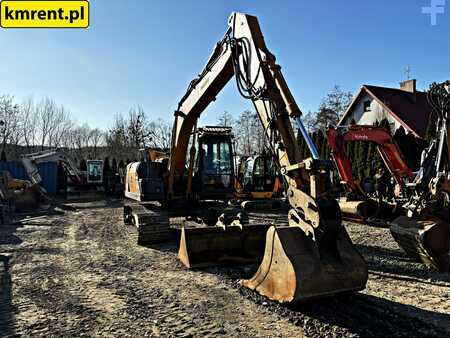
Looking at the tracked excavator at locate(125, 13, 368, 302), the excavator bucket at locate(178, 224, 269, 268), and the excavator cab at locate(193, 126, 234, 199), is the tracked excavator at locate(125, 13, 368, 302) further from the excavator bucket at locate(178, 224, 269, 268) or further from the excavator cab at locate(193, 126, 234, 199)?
the excavator cab at locate(193, 126, 234, 199)

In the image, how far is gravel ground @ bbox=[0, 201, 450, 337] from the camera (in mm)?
3684

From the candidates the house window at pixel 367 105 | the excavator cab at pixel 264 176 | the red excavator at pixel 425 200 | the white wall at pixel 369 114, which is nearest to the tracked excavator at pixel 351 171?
the red excavator at pixel 425 200

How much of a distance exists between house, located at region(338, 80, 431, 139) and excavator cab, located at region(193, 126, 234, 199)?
19.1 m

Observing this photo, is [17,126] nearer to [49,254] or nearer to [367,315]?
[49,254]

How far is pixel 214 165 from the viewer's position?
9.41m

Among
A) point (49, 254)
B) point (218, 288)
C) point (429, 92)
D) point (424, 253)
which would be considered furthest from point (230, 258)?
point (429, 92)

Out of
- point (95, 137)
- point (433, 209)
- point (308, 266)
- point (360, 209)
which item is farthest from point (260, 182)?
point (95, 137)

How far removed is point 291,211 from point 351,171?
7.72m

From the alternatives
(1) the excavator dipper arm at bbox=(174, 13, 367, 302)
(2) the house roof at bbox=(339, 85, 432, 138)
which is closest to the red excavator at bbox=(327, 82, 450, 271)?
(1) the excavator dipper arm at bbox=(174, 13, 367, 302)

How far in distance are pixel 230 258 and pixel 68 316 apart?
268cm

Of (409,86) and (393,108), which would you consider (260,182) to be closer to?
(393,108)

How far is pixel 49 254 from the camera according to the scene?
7199 millimetres

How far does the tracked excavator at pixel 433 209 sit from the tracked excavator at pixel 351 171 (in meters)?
2.92

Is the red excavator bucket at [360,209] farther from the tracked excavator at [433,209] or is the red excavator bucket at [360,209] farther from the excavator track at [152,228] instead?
the excavator track at [152,228]
